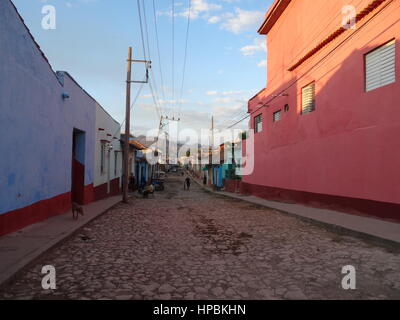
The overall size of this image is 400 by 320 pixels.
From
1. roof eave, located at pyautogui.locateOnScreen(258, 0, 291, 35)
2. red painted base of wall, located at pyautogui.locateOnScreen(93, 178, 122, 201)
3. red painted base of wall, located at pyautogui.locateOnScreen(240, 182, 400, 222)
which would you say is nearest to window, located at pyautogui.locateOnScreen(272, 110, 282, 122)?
red painted base of wall, located at pyautogui.locateOnScreen(240, 182, 400, 222)

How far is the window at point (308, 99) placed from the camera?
13828mm

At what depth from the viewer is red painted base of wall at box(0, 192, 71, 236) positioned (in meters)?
6.61

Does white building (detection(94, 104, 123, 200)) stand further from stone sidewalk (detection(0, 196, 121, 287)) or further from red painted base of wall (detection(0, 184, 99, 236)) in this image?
stone sidewalk (detection(0, 196, 121, 287))

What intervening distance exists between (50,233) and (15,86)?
3.24 meters

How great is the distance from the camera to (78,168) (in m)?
13.2

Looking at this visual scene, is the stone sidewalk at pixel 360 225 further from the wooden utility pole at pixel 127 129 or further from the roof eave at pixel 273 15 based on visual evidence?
the roof eave at pixel 273 15

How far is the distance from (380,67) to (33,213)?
10.5 m

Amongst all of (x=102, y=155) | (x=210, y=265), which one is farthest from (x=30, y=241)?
(x=102, y=155)

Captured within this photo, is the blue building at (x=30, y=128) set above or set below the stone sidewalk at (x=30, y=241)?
above

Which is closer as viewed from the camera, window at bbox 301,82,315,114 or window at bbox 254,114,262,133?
window at bbox 301,82,315,114

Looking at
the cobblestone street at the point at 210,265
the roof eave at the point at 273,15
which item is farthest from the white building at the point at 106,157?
the roof eave at the point at 273,15

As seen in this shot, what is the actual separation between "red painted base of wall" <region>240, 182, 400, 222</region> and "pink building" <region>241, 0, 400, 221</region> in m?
0.03

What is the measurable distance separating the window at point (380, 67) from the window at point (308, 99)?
3.56 metres
